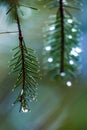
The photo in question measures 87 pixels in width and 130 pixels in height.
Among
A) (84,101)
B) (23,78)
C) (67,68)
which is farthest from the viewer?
(84,101)

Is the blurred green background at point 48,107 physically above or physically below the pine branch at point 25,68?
below

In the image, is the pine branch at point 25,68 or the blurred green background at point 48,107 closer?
the pine branch at point 25,68

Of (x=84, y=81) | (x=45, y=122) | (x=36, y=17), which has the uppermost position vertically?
(x=36, y=17)

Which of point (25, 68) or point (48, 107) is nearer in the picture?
point (25, 68)

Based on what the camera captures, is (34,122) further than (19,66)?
Yes

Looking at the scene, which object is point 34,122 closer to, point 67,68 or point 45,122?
point 45,122

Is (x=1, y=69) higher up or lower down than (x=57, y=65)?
lower down

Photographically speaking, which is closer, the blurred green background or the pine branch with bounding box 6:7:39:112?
the pine branch with bounding box 6:7:39:112

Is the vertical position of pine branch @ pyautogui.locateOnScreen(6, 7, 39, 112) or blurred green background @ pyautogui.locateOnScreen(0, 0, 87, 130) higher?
pine branch @ pyautogui.locateOnScreen(6, 7, 39, 112)

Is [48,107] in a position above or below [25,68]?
below

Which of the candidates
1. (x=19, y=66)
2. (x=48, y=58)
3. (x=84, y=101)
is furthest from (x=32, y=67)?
(x=84, y=101)

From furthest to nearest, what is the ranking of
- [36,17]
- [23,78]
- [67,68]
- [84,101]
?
[84,101]
[36,17]
[67,68]
[23,78]
